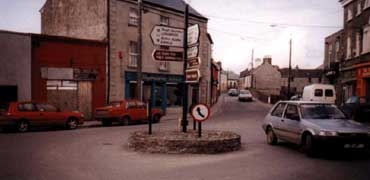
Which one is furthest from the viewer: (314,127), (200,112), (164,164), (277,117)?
(277,117)

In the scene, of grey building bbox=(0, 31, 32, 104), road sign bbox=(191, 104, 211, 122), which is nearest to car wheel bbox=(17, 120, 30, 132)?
grey building bbox=(0, 31, 32, 104)

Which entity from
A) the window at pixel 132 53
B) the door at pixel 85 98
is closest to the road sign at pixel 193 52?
the door at pixel 85 98

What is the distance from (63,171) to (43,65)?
1603 cm

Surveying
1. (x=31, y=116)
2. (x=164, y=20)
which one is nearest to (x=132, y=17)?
(x=164, y=20)

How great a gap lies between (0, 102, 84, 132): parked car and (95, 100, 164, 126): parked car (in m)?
2.10

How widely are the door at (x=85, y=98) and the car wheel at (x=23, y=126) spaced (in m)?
6.69

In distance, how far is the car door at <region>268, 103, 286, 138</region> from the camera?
1245 centimetres

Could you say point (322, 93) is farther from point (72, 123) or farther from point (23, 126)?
point (23, 126)

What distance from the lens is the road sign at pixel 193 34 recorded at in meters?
12.4

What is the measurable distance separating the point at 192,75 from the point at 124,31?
16.2 metres

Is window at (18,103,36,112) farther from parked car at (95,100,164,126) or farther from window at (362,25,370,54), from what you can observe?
window at (362,25,370,54)

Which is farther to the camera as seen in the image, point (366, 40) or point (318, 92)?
point (318, 92)

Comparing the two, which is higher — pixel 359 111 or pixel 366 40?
pixel 366 40

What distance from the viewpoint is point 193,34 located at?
41.5 ft
